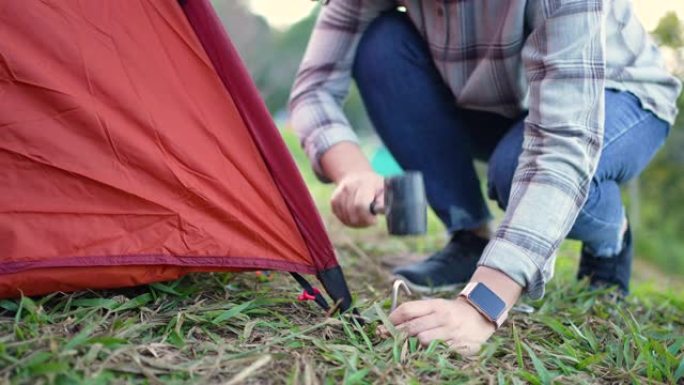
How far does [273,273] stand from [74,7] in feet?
2.09

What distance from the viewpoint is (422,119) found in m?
1.66

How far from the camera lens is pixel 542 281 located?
120 centimetres

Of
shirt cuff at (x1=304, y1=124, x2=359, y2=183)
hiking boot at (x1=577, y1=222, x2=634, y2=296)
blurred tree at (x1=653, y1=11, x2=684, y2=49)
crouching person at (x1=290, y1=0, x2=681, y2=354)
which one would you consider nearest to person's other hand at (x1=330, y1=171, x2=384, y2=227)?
crouching person at (x1=290, y1=0, x2=681, y2=354)

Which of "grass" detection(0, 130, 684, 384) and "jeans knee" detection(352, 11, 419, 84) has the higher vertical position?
"jeans knee" detection(352, 11, 419, 84)

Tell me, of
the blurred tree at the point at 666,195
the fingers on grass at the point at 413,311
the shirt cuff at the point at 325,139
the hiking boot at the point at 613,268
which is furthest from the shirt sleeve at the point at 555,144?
the blurred tree at the point at 666,195

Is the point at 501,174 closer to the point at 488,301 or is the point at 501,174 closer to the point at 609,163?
the point at 609,163

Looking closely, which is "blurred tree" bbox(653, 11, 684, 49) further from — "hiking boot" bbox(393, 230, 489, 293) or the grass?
the grass

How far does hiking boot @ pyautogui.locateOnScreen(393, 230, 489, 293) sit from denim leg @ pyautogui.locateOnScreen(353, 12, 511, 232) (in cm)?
5

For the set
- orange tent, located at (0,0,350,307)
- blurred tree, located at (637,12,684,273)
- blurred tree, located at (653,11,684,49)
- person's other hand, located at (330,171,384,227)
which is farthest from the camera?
blurred tree, located at (637,12,684,273)

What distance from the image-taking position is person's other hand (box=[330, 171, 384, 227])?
1.30m

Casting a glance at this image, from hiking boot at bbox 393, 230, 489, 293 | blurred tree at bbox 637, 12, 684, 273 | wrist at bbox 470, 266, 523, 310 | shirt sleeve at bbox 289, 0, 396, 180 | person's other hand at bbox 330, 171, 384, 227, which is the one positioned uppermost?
shirt sleeve at bbox 289, 0, 396, 180

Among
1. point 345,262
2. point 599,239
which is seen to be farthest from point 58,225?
point 599,239

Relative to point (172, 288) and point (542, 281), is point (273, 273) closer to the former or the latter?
point (172, 288)

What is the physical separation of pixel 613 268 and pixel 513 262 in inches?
27.9
